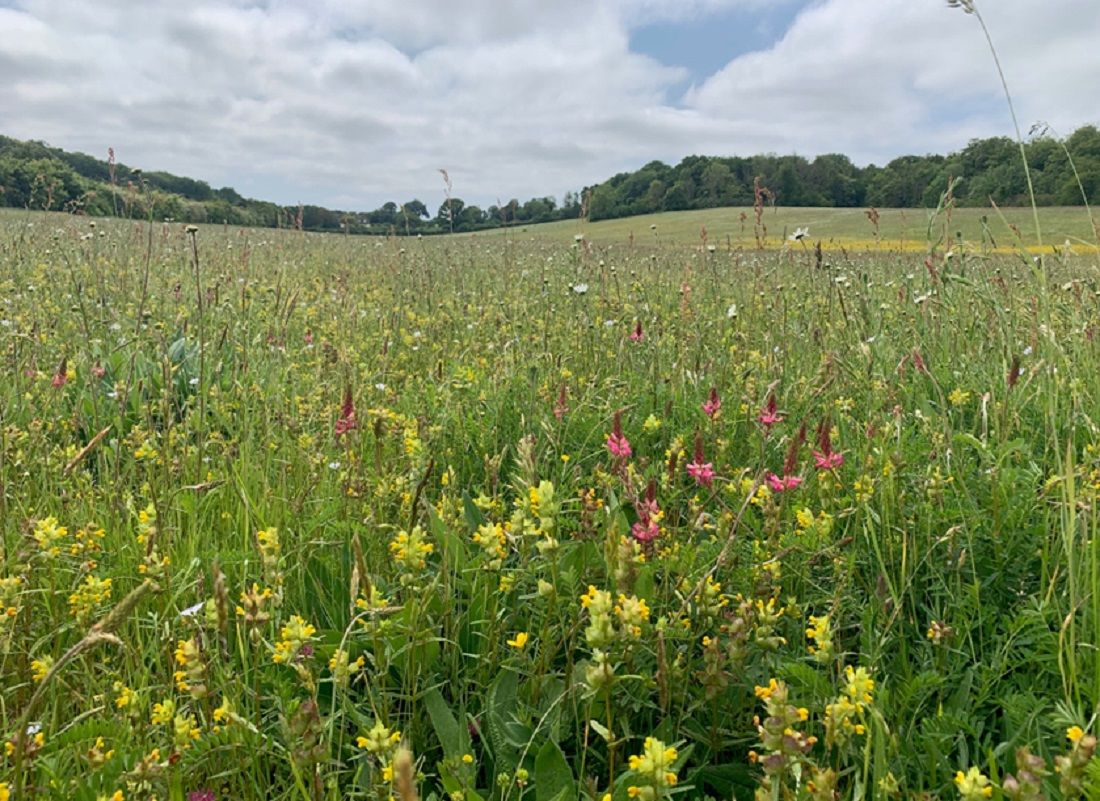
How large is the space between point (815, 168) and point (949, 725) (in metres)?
25.6

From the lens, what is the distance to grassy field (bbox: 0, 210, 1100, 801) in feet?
3.98

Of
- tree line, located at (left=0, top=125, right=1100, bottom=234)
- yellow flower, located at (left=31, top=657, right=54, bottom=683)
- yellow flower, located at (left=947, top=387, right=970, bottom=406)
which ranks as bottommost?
yellow flower, located at (left=31, top=657, right=54, bottom=683)

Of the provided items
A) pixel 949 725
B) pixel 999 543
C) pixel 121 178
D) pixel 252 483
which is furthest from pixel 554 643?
pixel 121 178

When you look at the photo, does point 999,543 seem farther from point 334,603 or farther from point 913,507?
point 334,603

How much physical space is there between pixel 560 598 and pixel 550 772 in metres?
0.38

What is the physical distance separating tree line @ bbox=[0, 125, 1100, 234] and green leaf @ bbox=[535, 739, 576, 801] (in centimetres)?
211

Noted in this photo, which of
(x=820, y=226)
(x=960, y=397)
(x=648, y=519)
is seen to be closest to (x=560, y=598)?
(x=648, y=519)

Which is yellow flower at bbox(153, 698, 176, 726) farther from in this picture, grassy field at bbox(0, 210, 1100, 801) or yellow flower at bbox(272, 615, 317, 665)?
yellow flower at bbox(272, 615, 317, 665)

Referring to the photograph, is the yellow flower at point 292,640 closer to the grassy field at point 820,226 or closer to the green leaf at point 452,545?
the green leaf at point 452,545

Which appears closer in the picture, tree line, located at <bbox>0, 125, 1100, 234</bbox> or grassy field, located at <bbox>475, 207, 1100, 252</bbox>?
tree line, located at <bbox>0, 125, 1100, 234</bbox>

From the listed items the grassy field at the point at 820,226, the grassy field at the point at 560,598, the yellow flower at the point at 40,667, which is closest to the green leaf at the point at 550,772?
the grassy field at the point at 560,598

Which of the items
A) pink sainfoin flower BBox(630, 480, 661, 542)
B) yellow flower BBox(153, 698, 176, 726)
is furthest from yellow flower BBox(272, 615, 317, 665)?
pink sainfoin flower BBox(630, 480, 661, 542)

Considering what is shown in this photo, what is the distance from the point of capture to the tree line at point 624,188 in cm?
459

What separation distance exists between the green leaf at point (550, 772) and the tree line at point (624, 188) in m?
2.11
